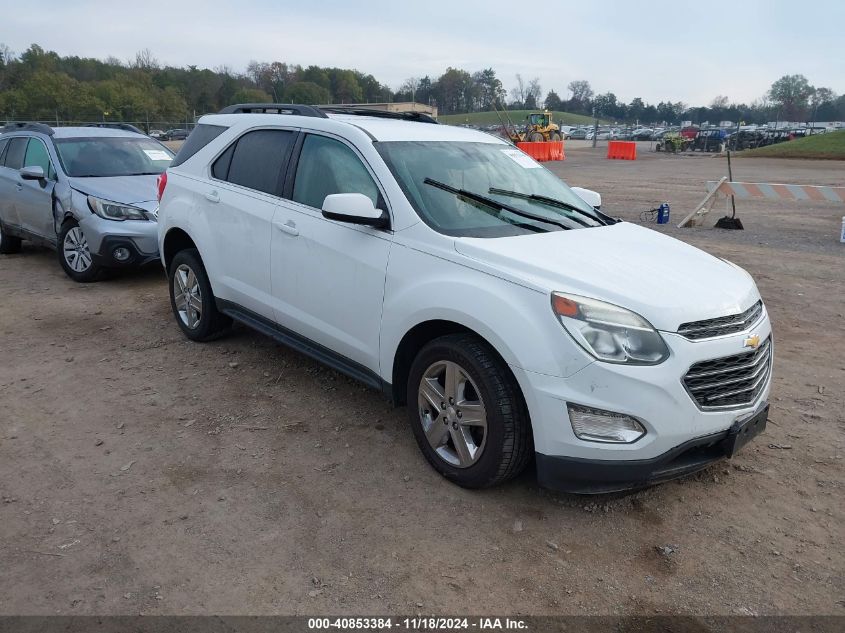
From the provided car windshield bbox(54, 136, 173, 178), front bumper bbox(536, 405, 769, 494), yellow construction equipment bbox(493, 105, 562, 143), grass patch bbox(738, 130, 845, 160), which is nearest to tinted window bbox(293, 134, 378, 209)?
front bumper bbox(536, 405, 769, 494)

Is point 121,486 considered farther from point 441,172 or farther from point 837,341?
point 837,341

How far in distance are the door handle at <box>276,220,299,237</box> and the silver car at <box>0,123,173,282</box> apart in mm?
3691

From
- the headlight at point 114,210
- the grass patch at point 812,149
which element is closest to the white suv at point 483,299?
the headlight at point 114,210

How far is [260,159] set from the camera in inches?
186

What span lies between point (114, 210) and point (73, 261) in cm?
93

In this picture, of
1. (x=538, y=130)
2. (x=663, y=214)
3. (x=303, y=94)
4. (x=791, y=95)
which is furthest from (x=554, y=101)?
(x=663, y=214)

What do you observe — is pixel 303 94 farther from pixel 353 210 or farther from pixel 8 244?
pixel 353 210

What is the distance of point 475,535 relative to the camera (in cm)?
315

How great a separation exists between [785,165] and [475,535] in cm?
3379

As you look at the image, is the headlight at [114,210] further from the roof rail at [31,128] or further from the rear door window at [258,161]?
the rear door window at [258,161]

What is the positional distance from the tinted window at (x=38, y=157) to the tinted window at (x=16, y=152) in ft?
0.47

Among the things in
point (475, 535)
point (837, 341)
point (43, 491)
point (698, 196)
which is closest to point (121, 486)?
point (43, 491)

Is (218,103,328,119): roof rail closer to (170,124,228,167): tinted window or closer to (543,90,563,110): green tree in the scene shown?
(170,124,228,167): tinted window

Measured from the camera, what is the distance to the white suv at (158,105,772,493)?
2939mm
